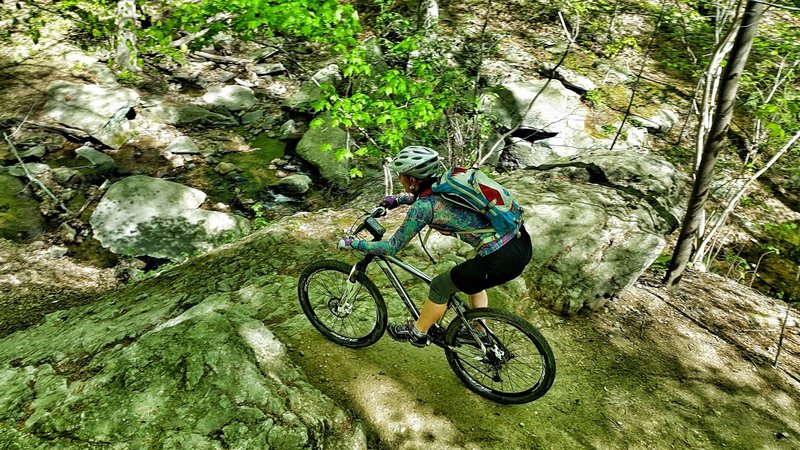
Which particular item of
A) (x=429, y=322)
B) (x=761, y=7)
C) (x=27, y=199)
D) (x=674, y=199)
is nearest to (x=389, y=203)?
(x=429, y=322)

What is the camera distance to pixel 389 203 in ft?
13.9

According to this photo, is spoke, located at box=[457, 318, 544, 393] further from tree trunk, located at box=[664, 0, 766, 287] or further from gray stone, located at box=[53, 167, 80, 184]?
gray stone, located at box=[53, 167, 80, 184]

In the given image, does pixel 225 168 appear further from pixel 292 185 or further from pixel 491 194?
pixel 491 194

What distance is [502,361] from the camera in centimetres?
420

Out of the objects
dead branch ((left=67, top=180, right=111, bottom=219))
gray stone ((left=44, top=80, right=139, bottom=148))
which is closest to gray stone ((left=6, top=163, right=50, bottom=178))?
dead branch ((left=67, top=180, right=111, bottom=219))

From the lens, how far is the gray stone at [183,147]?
12539mm

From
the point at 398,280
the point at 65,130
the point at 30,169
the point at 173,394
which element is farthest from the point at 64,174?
the point at 398,280

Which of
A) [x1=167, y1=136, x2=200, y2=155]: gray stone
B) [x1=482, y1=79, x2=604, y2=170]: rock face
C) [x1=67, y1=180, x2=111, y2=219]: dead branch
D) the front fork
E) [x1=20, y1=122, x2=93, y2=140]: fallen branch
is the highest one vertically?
the front fork

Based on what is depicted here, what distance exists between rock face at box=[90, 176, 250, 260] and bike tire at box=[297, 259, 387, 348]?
5.39 m

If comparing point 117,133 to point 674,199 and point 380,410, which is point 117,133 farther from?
point 674,199

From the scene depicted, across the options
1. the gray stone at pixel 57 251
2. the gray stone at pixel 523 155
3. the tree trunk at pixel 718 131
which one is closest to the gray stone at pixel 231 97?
the gray stone at pixel 57 251

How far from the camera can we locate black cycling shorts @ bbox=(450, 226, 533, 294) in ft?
11.9

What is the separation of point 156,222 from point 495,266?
8642 mm

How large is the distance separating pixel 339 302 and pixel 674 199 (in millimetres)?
5884
